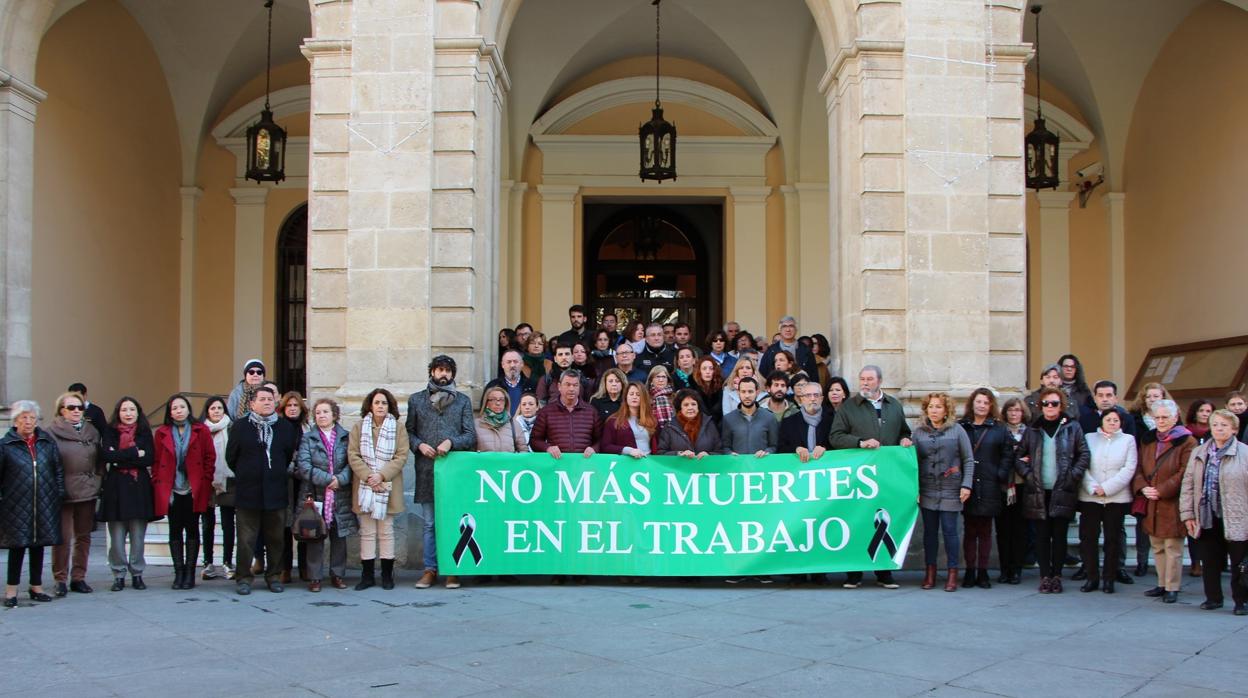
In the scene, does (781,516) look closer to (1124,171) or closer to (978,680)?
(978,680)

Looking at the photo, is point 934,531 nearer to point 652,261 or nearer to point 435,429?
point 435,429

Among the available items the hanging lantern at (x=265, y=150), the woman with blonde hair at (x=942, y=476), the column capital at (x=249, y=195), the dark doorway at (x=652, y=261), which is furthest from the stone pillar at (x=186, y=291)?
the woman with blonde hair at (x=942, y=476)

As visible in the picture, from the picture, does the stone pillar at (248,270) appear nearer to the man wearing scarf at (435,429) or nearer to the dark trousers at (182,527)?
the dark trousers at (182,527)

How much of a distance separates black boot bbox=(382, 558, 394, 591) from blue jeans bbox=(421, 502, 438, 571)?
27cm

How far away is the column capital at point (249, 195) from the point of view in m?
16.6

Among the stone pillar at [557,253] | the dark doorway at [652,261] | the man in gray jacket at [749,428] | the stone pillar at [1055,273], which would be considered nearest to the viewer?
the man in gray jacket at [749,428]

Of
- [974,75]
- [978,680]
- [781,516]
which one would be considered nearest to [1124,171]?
[974,75]

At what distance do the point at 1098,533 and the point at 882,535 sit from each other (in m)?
1.64

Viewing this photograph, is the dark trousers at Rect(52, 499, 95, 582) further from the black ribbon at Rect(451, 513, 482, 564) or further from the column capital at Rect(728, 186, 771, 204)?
the column capital at Rect(728, 186, 771, 204)

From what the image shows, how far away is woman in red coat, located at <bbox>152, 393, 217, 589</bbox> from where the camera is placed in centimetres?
847

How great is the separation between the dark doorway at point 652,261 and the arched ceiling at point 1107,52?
587cm

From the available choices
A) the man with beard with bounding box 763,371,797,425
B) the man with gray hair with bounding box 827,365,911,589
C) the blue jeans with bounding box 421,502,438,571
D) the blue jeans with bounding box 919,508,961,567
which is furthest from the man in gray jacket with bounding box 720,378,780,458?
the blue jeans with bounding box 421,502,438,571

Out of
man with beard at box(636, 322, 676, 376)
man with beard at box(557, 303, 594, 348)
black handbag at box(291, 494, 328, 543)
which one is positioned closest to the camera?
black handbag at box(291, 494, 328, 543)

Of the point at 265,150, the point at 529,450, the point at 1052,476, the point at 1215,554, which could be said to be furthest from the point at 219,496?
the point at 1215,554
